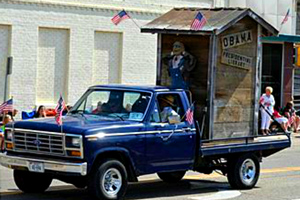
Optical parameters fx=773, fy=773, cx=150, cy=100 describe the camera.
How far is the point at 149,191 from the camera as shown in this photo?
1297cm

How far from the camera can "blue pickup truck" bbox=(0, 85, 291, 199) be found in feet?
36.2

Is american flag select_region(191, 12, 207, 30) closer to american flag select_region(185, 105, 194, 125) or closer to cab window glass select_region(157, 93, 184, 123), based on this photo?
cab window glass select_region(157, 93, 184, 123)

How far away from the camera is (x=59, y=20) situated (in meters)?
25.3

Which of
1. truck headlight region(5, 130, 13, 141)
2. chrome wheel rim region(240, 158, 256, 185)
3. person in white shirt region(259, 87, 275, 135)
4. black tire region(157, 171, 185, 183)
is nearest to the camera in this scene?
truck headlight region(5, 130, 13, 141)

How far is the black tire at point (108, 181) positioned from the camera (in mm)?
11047

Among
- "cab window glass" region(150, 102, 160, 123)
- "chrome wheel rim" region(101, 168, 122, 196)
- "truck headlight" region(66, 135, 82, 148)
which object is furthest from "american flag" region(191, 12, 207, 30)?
"truck headlight" region(66, 135, 82, 148)

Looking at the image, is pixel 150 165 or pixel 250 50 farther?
pixel 250 50

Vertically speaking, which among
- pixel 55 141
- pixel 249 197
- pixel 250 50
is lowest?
pixel 249 197

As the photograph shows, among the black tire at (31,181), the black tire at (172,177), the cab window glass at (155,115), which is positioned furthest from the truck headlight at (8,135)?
the black tire at (172,177)

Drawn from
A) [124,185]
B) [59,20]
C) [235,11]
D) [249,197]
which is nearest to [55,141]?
[124,185]

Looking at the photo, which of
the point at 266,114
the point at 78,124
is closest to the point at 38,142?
the point at 78,124

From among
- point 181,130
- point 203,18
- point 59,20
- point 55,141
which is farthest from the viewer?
point 59,20

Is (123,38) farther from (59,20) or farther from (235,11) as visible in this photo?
(235,11)

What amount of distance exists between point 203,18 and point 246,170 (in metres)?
2.76
